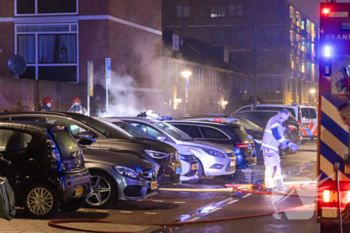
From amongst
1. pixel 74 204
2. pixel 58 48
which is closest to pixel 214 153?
pixel 74 204

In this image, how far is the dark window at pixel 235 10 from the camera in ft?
229

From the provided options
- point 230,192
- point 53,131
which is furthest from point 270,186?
point 53,131

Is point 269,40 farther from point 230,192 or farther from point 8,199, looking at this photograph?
point 8,199

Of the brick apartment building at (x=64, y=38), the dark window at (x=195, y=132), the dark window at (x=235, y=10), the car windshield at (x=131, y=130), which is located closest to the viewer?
the car windshield at (x=131, y=130)

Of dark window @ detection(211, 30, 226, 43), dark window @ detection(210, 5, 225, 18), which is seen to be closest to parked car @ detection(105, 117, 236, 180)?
dark window @ detection(211, 30, 226, 43)

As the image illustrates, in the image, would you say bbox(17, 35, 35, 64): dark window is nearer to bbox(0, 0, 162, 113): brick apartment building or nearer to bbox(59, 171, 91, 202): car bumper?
bbox(0, 0, 162, 113): brick apartment building

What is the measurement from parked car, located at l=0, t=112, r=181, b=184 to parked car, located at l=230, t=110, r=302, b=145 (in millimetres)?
11373

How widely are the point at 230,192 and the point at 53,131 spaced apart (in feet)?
16.1

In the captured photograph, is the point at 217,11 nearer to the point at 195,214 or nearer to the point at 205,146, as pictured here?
the point at 205,146

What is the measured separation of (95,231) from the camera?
23.6 feet

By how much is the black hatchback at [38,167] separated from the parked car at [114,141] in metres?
1.72

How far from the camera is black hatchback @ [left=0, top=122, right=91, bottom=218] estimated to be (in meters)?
8.09

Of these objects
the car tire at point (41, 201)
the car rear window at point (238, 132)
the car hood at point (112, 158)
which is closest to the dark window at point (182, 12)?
the car rear window at point (238, 132)

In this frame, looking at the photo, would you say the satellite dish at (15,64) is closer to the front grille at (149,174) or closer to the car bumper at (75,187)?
the front grille at (149,174)
